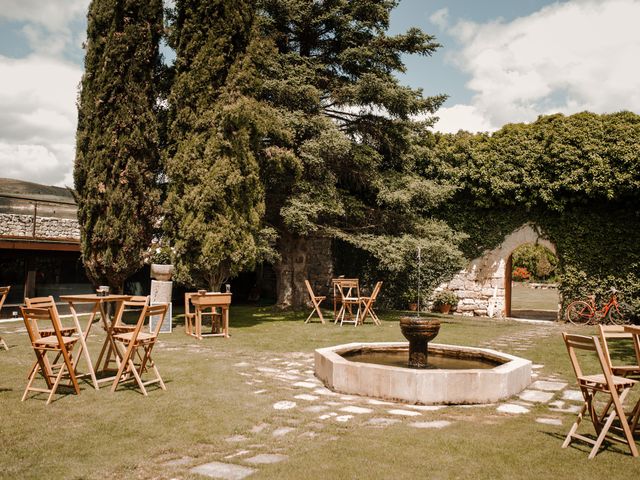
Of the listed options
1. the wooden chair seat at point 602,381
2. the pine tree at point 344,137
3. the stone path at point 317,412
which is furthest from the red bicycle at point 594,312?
the wooden chair seat at point 602,381

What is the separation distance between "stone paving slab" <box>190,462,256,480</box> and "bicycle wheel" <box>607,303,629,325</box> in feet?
42.1

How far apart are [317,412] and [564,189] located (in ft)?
38.9

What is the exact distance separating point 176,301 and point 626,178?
1385 cm

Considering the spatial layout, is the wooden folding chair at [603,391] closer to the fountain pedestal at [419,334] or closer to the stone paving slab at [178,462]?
Result: the fountain pedestal at [419,334]

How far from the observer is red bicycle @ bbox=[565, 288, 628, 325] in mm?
13328

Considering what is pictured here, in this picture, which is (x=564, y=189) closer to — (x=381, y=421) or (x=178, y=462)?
(x=381, y=421)

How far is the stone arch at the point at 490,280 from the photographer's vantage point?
15.1m

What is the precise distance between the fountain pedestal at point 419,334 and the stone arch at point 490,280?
949 cm

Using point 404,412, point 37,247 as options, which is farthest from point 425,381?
point 37,247

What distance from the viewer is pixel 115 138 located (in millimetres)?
11250

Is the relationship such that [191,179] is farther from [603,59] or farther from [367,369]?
[603,59]

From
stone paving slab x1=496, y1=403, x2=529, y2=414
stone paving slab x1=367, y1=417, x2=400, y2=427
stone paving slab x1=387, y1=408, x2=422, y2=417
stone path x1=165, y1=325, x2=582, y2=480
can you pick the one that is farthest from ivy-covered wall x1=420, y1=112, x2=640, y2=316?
stone paving slab x1=367, y1=417, x2=400, y2=427

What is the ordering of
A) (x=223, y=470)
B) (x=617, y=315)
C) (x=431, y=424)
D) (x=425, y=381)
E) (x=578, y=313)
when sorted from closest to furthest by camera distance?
(x=223, y=470) < (x=431, y=424) < (x=425, y=381) < (x=617, y=315) < (x=578, y=313)

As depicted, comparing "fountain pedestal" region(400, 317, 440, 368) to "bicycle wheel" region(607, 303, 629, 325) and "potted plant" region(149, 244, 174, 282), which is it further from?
"bicycle wheel" region(607, 303, 629, 325)
